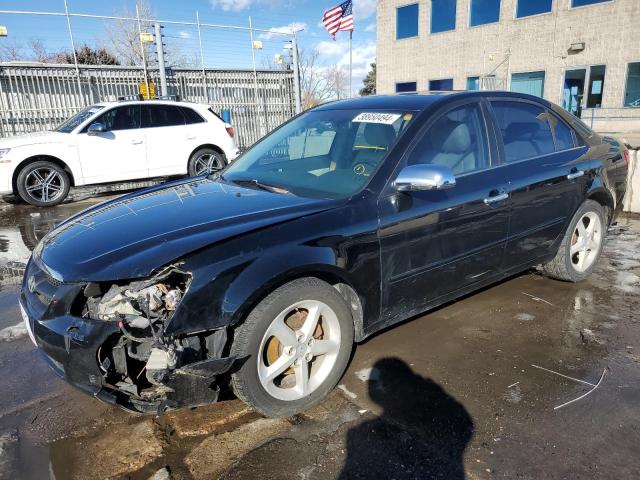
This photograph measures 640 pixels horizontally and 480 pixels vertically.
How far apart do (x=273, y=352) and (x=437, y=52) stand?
23.5 m

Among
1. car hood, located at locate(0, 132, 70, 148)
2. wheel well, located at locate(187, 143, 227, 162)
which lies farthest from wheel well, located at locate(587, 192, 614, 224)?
car hood, located at locate(0, 132, 70, 148)

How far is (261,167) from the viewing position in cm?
371

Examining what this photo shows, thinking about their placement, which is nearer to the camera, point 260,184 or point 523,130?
point 260,184

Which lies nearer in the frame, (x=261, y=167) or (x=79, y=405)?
(x=79, y=405)

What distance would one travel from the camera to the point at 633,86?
17531 millimetres

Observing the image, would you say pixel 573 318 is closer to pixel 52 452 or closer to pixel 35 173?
pixel 52 452

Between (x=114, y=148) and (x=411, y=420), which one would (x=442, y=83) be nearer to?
(x=114, y=148)

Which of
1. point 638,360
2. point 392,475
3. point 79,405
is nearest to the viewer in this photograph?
point 392,475

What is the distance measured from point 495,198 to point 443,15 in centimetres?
2234

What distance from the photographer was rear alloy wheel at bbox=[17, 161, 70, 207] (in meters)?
8.52

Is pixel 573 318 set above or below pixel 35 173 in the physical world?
below

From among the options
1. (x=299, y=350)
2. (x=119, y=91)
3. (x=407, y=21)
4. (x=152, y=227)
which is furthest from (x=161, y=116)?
(x=407, y=21)

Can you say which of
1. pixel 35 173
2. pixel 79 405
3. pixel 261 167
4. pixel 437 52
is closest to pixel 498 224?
pixel 261 167

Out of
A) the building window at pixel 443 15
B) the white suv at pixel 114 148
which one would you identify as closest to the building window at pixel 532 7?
the building window at pixel 443 15
